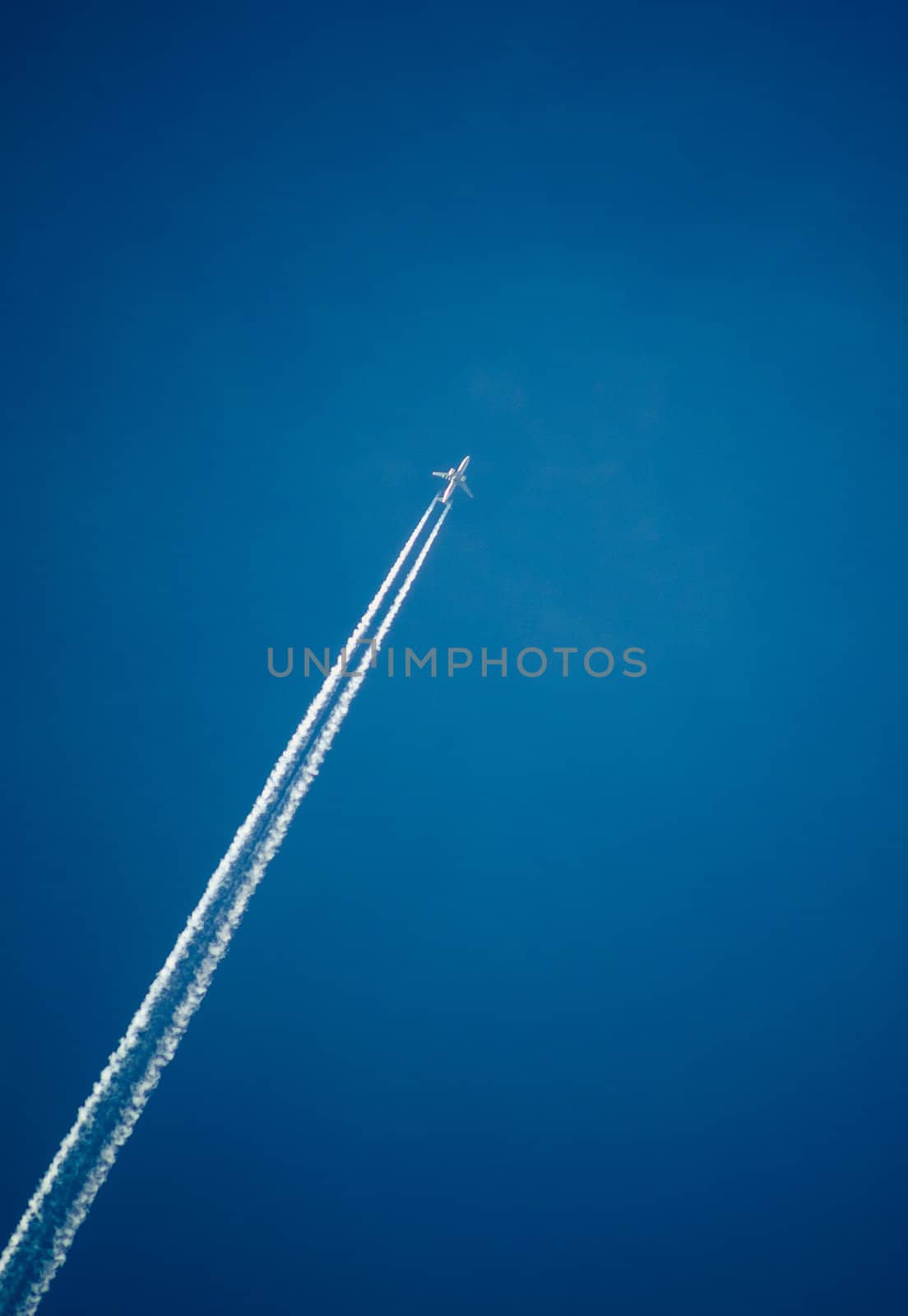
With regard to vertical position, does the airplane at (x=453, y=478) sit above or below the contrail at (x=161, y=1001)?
above

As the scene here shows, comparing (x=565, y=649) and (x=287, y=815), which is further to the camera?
(x=565, y=649)

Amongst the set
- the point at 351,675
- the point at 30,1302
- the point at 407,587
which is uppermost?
the point at 407,587

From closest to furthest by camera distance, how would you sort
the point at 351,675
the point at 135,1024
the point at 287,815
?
the point at 135,1024 < the point at 287,815 < the point at 351,675

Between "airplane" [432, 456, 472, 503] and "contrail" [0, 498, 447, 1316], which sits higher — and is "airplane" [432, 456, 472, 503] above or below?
above

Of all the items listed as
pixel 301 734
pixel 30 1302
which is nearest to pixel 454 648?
pixel 301 734

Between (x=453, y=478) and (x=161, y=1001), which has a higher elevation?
(x=453, y=478)

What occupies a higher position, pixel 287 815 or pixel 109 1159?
pixel 287 815

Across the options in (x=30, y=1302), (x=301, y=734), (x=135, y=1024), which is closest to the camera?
(x=30, y=1302)

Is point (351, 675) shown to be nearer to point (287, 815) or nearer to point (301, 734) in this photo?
point (301, 734)
